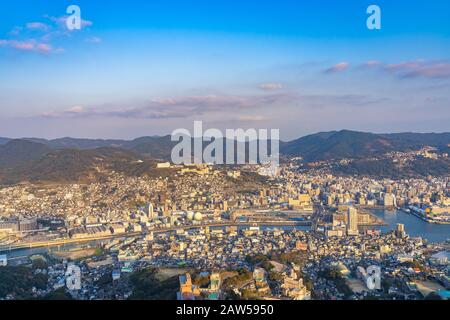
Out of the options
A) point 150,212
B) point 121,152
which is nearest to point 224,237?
point 150,212

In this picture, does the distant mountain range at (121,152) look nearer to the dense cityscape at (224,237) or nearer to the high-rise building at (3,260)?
the dense cityscape at (224,237)

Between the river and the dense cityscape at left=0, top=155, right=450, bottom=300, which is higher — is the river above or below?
below

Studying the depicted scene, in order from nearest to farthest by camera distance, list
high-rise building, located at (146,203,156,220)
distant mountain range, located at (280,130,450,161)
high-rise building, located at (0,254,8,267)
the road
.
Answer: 1. high-rise building, located at (0,254,8,267)
2. the road
3. high-rise building, located at (146,203,156,220)
4. distant mountain range, located at (280,130,450,161)

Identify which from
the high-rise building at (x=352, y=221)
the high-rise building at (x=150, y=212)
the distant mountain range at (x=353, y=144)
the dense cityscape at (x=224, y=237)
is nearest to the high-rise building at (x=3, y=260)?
the dense cityscape at (x=224, y=237)

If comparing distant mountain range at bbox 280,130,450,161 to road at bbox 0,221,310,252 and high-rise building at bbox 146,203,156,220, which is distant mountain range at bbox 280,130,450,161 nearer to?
road at bbox 0,221,310,252

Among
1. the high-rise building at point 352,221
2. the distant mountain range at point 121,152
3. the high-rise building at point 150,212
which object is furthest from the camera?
the distant mountain range at point 121,152

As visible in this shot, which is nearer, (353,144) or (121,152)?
(121,152)

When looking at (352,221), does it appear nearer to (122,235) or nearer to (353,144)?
(122,235)

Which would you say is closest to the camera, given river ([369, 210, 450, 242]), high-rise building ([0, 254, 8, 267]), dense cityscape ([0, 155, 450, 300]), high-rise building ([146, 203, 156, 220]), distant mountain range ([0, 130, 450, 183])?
dense cityscape ([0, 155, 450, 300])

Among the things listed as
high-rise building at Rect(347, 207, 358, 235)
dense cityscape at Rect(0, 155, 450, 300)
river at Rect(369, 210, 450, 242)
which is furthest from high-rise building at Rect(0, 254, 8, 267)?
river at Rect(369, 210, 450, 242)
